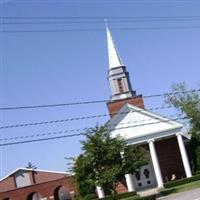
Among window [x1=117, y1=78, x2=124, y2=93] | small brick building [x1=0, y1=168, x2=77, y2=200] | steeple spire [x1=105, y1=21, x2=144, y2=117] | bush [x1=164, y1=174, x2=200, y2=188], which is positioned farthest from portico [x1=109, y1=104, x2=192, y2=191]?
small brick building [x1=0, y1=168, x2=77, y2=200]

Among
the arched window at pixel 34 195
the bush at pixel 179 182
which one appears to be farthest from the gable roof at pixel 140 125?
the arched window at pixel 34 195

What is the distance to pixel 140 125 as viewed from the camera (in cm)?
5528

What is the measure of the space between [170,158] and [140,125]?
19.5 ft

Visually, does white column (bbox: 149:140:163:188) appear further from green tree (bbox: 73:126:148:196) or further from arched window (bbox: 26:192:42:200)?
arched window (bbox: 26:192:42:200)

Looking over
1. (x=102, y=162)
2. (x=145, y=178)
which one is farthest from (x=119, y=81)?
(x=102, y=162)

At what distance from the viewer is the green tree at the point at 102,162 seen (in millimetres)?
37719

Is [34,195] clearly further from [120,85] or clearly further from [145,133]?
[145,133]

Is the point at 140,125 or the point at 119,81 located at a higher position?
the point at 119,81

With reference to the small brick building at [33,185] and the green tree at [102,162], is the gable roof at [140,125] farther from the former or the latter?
the green tree at [102,162]

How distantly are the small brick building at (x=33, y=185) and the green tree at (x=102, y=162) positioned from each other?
26260mm

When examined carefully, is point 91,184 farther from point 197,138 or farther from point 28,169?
point 28,169

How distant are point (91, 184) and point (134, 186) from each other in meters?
19.0

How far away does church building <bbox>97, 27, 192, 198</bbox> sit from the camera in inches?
2128

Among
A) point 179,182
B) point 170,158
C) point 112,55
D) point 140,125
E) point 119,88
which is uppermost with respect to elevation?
point 112,55
